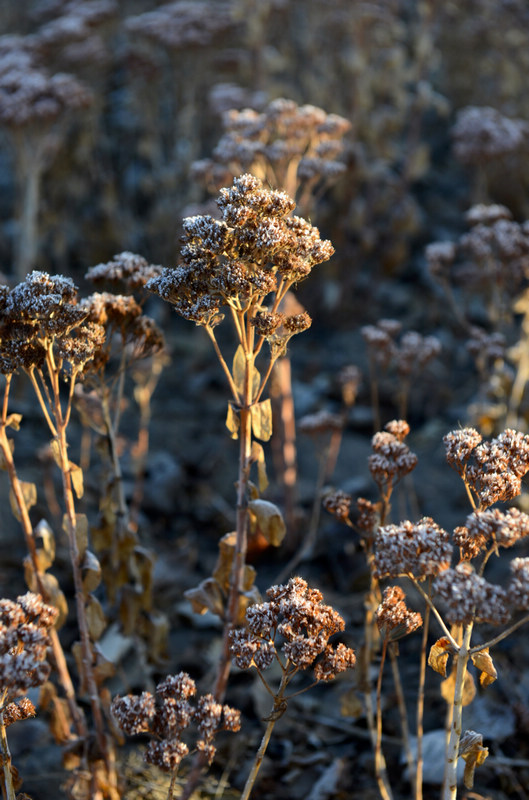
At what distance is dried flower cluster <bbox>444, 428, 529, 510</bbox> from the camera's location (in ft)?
7.56

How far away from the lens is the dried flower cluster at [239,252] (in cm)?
244

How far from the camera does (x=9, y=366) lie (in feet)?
8.23

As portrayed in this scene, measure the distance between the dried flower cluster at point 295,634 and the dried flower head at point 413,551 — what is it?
238mm

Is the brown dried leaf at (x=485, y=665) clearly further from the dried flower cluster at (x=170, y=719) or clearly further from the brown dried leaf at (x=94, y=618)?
the brown dried leaf at (x=94, y=618)

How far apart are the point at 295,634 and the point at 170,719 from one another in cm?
47

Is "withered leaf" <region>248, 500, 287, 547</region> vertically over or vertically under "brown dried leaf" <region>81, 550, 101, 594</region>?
over

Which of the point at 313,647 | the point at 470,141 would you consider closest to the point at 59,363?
the point at 313,647

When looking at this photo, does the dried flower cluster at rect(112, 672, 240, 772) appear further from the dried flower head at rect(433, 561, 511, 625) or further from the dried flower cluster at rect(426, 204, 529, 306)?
the dried flower cluster at rect(426, 204, 529, 306)

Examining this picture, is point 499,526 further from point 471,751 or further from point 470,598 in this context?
point 471,751

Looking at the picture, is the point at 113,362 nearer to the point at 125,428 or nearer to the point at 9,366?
the point at 125,428

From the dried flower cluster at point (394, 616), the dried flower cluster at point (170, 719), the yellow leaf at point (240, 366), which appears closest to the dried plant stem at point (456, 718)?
the dried flower cluster at point (394, 616)

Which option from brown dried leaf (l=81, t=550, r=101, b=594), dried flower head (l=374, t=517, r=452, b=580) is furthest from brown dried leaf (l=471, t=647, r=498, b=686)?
brown dried leaf (l=81, t=550, r=101, b=594)

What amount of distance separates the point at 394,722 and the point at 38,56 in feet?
26.1

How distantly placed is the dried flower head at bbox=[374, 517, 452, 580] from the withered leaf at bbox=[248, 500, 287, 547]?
0.70 m
